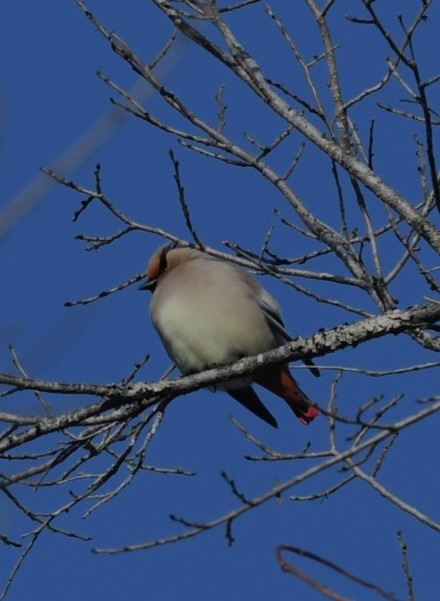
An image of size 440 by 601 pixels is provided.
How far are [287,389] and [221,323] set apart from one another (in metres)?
0.55

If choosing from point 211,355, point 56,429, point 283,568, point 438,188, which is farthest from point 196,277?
point 283,568

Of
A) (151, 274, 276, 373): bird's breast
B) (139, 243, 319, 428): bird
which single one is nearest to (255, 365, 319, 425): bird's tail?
(139, 243, 319, 428): bird

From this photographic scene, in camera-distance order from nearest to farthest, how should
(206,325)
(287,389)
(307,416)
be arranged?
(206,325) < (287,389) < (307,416)

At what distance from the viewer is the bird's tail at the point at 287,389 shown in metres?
6.64

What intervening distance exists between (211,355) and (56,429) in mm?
1808

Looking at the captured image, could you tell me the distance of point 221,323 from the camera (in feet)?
21.3

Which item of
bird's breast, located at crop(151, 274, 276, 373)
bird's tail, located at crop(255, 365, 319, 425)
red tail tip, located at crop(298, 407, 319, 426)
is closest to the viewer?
bird's breast, located at crop(151, 274, 276, 373)

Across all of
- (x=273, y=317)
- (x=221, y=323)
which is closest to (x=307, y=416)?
(x=273, y=317)

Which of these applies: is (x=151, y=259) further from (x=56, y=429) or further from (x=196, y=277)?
(x=56, y=429)

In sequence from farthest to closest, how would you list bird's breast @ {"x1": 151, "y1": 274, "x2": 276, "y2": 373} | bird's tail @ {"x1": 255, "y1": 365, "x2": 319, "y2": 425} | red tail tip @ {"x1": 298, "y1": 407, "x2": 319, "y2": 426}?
red tail tip @ {"x1": 298, "y1": 407, "x2": 319, "y2": 426}
bird's tail @ {"x1": 255, "y1": 365, "x2": 319, "y2": 425}
bird's breast @ {"x1": 151, "y1": 274, "x2": 276, "y2": 373}

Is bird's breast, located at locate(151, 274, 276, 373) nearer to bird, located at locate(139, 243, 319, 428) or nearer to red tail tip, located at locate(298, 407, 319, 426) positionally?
bird, located at locate(139, 243, 319, 428)

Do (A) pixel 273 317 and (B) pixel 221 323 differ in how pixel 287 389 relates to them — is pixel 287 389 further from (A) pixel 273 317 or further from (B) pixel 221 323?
(B) pixel 221 323

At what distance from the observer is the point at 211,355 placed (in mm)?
6391

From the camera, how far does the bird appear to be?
21.0 ft
